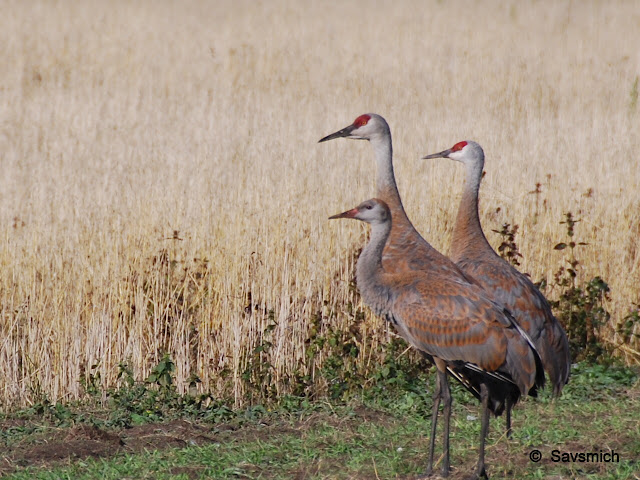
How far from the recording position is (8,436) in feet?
22.5

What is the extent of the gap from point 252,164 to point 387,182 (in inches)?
180

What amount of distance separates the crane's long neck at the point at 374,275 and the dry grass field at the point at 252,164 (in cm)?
203

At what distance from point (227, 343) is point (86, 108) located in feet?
31.9

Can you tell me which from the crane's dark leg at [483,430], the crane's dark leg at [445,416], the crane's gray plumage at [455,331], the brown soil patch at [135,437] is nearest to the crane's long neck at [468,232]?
the crane's gray plumage at [455,331]

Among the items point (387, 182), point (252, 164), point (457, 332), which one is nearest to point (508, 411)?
point (457, 332)

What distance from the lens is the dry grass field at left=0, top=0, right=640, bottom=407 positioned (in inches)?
325

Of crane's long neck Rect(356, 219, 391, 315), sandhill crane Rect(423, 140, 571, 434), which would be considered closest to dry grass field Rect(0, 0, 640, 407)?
sandhill crane Rect(423, 140, 571, 434)

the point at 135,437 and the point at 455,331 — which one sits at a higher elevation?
the point at 455,331

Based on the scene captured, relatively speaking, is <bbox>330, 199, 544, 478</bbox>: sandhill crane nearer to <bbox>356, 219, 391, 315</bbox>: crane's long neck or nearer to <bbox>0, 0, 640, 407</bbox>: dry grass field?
<bbox>356, 219, 391, 315</bbox>: crane's long neck

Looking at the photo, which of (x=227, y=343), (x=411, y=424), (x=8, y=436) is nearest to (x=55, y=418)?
(x=8, y=436)

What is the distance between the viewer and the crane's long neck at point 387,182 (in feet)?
24.8

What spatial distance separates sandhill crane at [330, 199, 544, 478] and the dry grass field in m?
2.21

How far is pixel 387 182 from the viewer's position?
8.01m

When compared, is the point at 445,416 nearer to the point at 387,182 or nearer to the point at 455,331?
the point at 455,331
